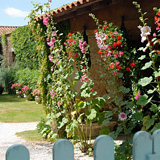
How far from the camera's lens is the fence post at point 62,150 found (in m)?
1.60

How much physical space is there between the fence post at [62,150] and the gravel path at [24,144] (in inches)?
128

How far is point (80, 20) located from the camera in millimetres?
6492

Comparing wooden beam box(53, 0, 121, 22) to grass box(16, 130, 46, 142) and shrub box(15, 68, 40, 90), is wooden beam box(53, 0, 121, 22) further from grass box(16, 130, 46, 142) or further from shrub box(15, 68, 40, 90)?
shrub box(15, 68, 40, 90)

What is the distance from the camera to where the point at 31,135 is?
6.85 metres

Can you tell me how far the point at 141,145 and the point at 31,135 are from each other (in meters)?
5.34

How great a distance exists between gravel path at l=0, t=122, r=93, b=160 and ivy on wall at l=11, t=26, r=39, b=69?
21.9ft

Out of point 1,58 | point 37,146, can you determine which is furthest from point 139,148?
point 1,58

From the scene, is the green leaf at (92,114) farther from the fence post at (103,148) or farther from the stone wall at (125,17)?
the fence post at (103,148)

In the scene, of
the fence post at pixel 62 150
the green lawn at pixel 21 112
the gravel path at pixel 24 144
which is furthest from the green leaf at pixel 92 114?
the green lawn at pixel 21 112

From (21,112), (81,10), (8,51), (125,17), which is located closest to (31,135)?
(81,10)

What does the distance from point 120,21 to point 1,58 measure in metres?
14.7

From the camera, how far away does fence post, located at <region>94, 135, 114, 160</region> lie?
168 cm

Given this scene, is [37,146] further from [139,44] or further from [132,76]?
[139,44]

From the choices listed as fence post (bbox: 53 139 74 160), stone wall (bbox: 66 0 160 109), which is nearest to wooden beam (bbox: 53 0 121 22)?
stone wall (bbox: 66 0 160 109)
